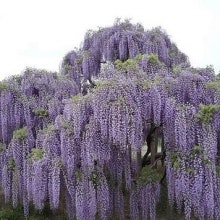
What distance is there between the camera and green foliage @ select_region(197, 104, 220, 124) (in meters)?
10.7

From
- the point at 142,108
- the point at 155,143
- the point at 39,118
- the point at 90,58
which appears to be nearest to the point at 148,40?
the point at 90,58

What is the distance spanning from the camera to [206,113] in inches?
422

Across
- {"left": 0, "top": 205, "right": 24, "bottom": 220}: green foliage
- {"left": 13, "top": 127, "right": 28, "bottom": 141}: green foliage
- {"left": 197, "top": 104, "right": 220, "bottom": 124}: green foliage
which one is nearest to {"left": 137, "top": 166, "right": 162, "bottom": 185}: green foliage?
{"left": 197, "top": 104, "right": 220, "bottom": 124}: green foliage

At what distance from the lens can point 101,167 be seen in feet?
36.9

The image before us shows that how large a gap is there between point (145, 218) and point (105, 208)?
1465 mm

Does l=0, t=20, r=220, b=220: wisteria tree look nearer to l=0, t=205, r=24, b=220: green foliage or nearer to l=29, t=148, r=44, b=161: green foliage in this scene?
l=29, t=148, r=44, b=161: green foliage

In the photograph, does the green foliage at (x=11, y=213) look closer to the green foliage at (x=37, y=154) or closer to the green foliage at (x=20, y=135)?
the green foliage at (x=20, y=135)

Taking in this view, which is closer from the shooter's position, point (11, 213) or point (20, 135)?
point (20, 135)

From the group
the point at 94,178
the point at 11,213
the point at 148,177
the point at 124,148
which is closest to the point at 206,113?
the point at 124,148

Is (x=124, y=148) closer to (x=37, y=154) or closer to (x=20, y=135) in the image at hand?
(x=37, y=154)

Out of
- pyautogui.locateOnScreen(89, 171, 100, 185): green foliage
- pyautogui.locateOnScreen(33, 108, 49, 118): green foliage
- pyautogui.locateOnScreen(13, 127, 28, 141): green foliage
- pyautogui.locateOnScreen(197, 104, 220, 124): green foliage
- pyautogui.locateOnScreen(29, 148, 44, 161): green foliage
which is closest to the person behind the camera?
pyautogui.locateOnScreen(197, 104, 220, 124): green foliage

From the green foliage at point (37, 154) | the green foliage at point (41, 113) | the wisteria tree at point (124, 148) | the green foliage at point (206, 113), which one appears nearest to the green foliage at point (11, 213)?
the wisteria tree at point (124, 148)

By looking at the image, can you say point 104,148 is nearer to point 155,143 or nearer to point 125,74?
point 125,74

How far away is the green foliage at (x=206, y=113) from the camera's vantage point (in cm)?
1068
